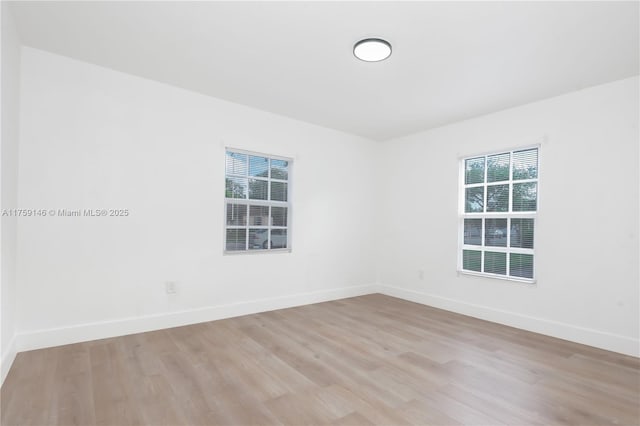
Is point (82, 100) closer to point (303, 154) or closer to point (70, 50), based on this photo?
point (70, 50)

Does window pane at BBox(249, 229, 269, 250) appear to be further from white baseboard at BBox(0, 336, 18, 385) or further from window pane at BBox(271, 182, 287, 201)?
white baseboard at BBox(0, 336, 18, 385)

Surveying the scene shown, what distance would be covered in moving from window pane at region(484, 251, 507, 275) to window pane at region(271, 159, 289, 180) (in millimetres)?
2916

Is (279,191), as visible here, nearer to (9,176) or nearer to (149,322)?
(149,322)

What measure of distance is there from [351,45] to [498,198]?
9.09ft

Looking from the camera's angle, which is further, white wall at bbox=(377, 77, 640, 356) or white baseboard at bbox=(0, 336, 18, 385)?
white wall at bbox=(377, 77, 640, 356)

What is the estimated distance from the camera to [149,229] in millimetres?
3410

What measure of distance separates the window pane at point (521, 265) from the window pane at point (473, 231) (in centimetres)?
47

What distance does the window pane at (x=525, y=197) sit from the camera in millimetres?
3777

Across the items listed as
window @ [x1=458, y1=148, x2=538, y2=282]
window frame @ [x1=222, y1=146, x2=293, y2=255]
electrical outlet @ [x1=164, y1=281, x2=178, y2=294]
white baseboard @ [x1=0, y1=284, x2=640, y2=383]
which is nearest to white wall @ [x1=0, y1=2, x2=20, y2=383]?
white baseboard @ [x1=0, y1=284, x2=640, y2=383]

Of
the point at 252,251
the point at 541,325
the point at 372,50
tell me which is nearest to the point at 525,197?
the point at 541,325

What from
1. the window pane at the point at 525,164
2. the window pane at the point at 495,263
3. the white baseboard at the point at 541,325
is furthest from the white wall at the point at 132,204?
the window pane at the point at 525,164

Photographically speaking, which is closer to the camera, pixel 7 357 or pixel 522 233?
pixel 7 357

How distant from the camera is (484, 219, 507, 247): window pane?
159 inches

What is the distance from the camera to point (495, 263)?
4.10 m
